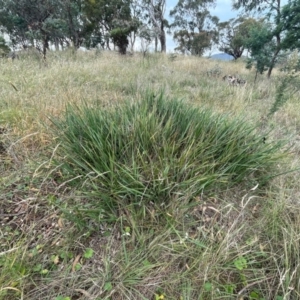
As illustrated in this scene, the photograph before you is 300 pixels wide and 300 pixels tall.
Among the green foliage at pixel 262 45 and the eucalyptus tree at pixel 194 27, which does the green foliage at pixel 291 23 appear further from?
the eucalyptus tree at pixel 194 27

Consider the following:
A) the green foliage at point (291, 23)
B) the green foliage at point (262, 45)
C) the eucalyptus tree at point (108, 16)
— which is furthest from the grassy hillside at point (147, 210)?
the eucalyptus tree at point (108, 16)

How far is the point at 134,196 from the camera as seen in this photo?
1290 mm

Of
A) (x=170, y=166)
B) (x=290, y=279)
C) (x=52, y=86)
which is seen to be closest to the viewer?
(x=290, y=279)

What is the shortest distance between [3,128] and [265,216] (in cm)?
234

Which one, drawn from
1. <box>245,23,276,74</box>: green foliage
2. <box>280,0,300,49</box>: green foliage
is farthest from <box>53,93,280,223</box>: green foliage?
<box>280,0,300,49</box>: green foliage

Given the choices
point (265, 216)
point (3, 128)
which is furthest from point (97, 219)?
point (3, 128)

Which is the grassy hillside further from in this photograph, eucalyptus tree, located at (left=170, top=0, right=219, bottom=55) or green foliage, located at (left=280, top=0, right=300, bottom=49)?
eucalyptus tree, located at (left=170, top=0, right=219, bottom=55)

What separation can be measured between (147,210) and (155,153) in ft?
1.38

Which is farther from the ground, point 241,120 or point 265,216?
point 241,120

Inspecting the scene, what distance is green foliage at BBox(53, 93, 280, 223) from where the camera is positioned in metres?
1.29

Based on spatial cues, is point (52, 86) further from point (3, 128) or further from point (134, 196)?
point (134, 196)

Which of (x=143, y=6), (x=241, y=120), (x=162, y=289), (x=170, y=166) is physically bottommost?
(x=162, y=289)

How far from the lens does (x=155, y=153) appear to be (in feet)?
4.80

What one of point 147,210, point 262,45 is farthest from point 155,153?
point 262,45
